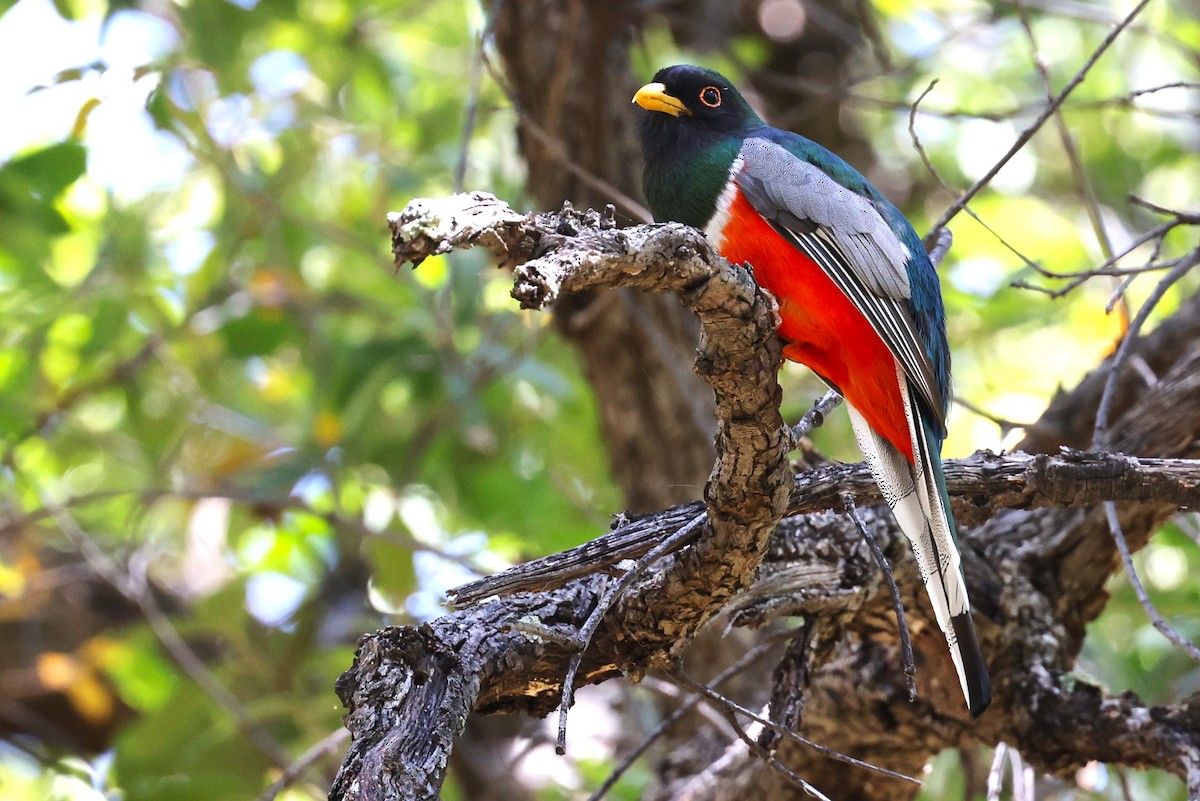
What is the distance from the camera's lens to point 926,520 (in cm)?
307

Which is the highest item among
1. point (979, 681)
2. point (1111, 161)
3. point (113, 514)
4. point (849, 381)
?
point (1111, 161)

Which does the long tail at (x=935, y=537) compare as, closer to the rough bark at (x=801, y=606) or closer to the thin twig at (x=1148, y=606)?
the rough bark at (x=801, y=606)

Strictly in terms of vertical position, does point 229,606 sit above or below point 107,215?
below

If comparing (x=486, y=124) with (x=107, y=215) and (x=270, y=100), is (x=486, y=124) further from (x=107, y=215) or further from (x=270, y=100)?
(x=107, y=215)

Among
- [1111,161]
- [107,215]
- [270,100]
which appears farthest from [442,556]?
[1111,161]

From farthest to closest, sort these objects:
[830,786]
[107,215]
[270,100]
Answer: [270,100]
[107,215]
[830,786]

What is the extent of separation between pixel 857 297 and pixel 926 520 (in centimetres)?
58

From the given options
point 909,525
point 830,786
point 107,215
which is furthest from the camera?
point 107,215

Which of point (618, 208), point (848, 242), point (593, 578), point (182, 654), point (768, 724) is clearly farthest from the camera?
point (618, 208)

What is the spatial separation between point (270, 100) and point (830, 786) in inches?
179

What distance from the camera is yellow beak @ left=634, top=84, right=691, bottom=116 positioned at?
3707mm

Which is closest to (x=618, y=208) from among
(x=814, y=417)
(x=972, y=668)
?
(x=814, y=417)

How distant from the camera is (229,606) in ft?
17.2

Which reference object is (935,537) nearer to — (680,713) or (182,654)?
(680,713)
